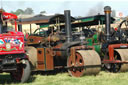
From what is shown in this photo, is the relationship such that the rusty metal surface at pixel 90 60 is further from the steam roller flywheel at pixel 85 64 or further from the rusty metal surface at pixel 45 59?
the rusty metal surface at pixel 45 59

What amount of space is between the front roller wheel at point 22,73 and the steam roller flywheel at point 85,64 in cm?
182

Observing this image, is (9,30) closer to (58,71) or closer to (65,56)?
(65,56)


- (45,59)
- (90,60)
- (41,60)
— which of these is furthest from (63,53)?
(90,60)

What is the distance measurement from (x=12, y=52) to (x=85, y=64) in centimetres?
241

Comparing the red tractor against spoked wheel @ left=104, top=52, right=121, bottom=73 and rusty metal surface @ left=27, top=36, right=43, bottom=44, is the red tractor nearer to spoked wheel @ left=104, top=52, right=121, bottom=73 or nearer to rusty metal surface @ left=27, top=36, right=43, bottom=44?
rusty metal surface @ left=27, top=36, right=43, bottom=44

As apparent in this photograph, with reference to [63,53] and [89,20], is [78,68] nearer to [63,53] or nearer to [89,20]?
[63,53]

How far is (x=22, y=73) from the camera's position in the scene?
8.41m

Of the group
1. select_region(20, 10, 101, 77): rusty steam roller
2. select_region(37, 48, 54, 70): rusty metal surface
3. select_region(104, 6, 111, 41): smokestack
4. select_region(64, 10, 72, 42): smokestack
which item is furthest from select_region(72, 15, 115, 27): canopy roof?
select_region(37, 48, 54, 70): rusty metal surface

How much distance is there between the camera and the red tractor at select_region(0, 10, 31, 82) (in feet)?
25.7

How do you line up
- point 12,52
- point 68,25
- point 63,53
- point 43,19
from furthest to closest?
point 68,25, point 43,19, point 63,53, point 12,52

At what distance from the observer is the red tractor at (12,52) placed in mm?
7832

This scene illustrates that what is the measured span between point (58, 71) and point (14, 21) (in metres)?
3.73

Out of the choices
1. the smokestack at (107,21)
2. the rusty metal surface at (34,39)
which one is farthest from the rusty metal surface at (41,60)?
the smokestack at (107,21)

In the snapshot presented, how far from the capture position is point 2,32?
835 cm
